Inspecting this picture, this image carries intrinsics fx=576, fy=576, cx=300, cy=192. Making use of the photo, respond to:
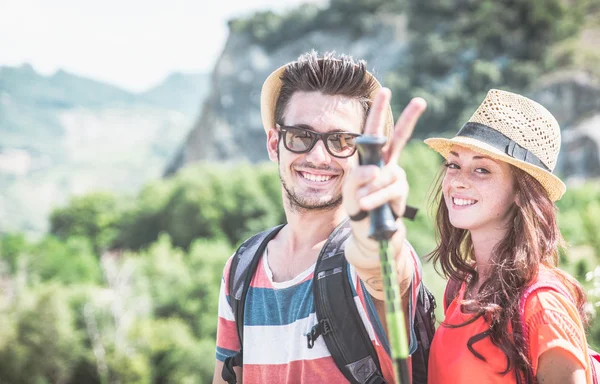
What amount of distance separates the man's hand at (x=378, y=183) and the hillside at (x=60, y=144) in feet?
274

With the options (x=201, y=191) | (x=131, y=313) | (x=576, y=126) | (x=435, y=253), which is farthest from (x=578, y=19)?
(x=435, y=253)

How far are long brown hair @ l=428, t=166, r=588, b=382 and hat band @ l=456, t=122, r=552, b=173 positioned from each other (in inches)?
3.2

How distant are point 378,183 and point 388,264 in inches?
8.9

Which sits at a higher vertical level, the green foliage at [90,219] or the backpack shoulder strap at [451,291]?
the green foliage at [90,219]

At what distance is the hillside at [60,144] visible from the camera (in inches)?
4638

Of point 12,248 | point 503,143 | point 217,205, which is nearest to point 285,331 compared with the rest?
point 503,143

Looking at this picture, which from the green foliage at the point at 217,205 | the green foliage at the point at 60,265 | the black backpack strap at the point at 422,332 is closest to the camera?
the black backpack strap at the point at 422,332

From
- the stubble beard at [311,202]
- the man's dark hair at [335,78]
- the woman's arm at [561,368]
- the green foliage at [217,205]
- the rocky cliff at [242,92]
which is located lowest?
the woman's arm at [561,368]

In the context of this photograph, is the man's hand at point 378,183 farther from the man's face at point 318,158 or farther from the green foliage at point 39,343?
the green foliage at point 39,343

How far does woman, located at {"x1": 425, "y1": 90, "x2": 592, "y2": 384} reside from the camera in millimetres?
2242

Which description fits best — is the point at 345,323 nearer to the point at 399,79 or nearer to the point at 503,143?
the point at 503,143

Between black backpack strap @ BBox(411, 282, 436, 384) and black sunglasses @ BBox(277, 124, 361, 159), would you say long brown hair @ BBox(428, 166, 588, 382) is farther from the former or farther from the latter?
black sunglasses @ BBox(277, 124, 361, 159)

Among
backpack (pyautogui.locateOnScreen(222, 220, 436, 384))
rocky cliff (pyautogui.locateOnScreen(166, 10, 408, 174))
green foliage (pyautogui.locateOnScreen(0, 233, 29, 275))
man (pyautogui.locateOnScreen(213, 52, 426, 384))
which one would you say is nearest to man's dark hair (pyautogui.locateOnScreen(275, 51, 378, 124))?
man (pyautogui.locateOnScreen(213, 52, 426, 384))

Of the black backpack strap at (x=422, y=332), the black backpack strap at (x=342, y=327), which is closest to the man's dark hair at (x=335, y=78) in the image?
the black backpack strap at (x=342, y=327)
